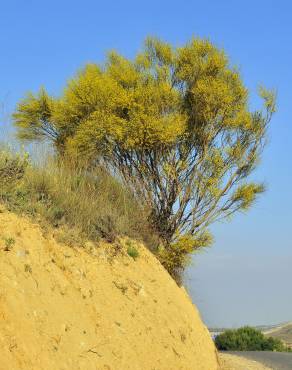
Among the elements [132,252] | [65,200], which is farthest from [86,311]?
[132,252]

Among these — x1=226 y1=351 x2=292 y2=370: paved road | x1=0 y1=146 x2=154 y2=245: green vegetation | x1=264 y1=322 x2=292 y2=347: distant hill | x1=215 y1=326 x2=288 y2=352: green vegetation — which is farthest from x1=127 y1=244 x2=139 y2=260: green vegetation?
x1=264 y1=322 x2=292 y2=347: distant hill

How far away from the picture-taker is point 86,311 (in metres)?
11.8

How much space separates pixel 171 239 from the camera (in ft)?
68.1

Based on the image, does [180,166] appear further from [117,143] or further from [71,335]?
[71,335]

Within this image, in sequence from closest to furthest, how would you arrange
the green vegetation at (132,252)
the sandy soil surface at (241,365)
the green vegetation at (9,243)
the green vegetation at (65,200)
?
the green vegetation at (9,243), the green vegetation at (65,200), the green vegetation at (132,252), the sandy soil surface at (241,365)

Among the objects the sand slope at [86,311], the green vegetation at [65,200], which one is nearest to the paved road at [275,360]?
the sand slope at [86,311]

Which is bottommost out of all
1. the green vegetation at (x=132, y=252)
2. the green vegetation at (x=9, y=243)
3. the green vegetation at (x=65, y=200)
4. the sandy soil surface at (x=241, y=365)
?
the sandy soil surface at (x=241, y=365)

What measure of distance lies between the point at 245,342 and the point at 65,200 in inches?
895

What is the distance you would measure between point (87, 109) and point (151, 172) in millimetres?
3213

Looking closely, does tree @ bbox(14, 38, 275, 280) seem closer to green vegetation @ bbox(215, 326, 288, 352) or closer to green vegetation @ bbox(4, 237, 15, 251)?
green vegetation @ bbox(4, 237, 15, 251)

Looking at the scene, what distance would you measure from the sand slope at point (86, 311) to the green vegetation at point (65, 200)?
550mm

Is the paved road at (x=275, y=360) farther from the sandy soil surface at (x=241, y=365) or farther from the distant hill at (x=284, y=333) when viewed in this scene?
the distant hill at (x=284, y=333)

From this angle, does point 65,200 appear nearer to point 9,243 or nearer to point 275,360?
point 9,243

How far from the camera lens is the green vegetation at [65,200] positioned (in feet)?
42.7
